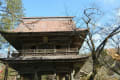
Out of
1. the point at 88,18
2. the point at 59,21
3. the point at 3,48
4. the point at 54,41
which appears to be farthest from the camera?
the point at 3,48

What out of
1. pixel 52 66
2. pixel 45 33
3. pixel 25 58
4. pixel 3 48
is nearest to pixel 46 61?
pixel 52 66

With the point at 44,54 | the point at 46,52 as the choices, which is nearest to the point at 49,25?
the point at 46,52

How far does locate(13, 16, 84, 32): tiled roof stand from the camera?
1375 centimetres

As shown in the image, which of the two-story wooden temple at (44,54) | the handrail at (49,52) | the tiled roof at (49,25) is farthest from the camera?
the tiled roof at (49,25)

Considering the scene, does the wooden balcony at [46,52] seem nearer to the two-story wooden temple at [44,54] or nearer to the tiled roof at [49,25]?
the two-story wooden temple at [44,54]

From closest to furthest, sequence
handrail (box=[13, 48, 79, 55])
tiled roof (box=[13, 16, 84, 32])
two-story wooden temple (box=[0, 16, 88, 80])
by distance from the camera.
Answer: two-story wooden temple (box=[0, 16, 88, 80]) < handrail (box=[13, 48, 79, 55]) < tiled roof (box=[13, 16, 84, 32])

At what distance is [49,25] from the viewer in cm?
1502

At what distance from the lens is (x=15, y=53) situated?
12.5m

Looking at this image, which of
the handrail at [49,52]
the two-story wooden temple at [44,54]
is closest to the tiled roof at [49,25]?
the two-story wooden temple at [44,54]

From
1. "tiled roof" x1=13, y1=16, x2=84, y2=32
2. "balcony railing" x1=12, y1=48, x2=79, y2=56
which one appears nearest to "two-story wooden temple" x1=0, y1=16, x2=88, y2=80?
"balcony railing" x1=12, y1=48, x2=79, y2=56

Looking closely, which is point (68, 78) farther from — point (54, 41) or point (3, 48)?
point (3, 48)

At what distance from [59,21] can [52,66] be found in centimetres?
592

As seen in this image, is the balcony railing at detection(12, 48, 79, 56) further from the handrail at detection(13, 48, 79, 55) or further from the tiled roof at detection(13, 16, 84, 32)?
the tiled roof at detection(13, 16, 84, 32)

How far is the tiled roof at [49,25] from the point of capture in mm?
13750
